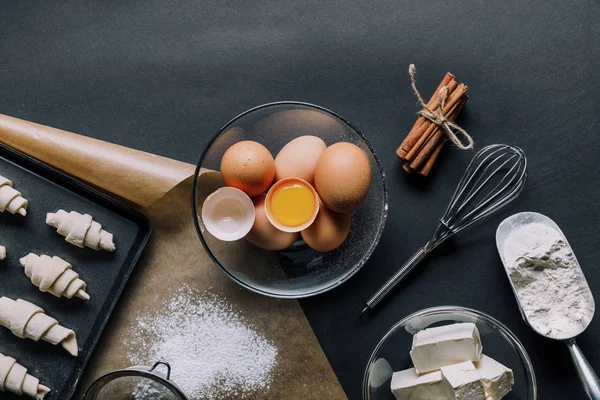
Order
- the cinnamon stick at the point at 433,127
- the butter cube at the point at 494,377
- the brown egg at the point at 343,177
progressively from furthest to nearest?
the cinnamon stick at the point at 433,127 < the butter cube at the point at 494,377 < the brown egg at the point at 343,177

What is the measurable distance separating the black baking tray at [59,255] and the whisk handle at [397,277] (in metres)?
0.65

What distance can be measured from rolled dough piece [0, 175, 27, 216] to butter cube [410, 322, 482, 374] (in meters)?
1.11

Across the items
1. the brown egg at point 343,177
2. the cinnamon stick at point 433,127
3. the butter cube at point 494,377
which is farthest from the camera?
the cinnamon stick at point 433,127

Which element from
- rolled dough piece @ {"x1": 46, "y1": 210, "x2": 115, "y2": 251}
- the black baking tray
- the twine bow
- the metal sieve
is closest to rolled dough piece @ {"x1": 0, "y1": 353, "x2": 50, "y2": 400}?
the black baking tray

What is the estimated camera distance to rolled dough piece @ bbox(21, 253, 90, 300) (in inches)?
57.7

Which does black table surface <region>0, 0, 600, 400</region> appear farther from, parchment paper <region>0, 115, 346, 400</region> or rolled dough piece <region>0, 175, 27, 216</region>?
rolled dough piece <region>0, 175, 27, 216</region>

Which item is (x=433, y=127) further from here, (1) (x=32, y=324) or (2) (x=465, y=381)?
(1) (x=32, y=324)

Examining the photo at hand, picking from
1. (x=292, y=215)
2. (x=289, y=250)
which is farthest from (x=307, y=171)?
(x=289, y=250)

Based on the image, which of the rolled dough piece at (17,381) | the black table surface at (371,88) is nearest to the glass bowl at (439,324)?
the black table surface at (371,88)

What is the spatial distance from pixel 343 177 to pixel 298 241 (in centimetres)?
27

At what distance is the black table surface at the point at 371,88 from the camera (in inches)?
61.6

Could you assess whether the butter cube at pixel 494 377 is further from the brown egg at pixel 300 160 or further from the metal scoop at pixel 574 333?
the brown egg at pixel 300 160

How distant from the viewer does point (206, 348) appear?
1548 millimetres

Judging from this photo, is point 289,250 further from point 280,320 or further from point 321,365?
point 321,365
